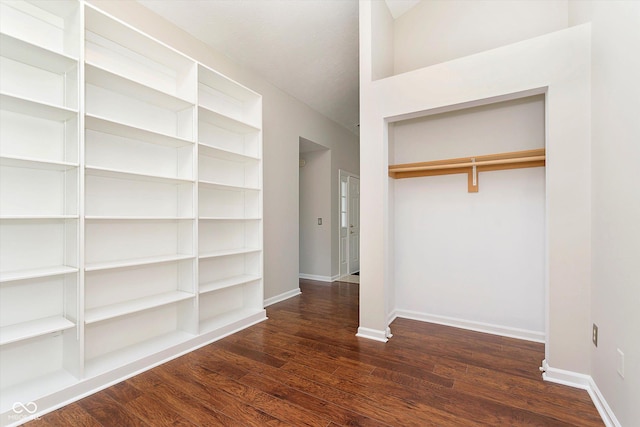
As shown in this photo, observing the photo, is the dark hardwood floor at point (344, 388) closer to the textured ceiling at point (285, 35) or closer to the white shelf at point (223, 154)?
the white shelf at point (223, 154)

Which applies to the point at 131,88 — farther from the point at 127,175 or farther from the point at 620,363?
the point at 620,363

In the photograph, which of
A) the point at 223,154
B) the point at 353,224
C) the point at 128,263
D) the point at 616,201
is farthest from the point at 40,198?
the point at 353,224

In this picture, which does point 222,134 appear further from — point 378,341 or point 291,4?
point 378,341

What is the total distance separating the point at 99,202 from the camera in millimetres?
2240

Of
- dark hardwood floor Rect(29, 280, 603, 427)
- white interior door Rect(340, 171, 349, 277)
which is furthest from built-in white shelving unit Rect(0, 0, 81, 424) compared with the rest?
white interior door Rect(340, 171, 349, 277)

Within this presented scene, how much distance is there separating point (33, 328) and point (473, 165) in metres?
3.48

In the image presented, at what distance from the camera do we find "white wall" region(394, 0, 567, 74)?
2.66 metres

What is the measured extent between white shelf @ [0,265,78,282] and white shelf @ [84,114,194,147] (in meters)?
0.99

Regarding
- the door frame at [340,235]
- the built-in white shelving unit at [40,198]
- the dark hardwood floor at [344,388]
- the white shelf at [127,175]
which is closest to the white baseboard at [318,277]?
the door frame at [340,235]

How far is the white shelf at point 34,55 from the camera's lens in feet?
5.51

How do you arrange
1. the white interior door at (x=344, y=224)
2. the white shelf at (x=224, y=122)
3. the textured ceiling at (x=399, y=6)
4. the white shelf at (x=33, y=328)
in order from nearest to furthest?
the white shelf at (x=33, y=328), the white shelf at (x=224, y=122), the textured ceiling at (x=399, y=6), the white interior door at (x=344, y=224)

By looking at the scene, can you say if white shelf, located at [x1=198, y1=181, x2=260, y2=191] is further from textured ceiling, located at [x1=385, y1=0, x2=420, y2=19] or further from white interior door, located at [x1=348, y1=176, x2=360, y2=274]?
white interior door, located at [x1=348, y1=176, x2=360, y2=274]

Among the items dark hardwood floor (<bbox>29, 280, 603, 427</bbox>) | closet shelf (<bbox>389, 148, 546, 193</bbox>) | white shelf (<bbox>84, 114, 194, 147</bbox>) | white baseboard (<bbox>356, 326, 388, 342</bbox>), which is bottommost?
dark hardwood floor (<bbox>29, 280, 603, 427</bbox>)

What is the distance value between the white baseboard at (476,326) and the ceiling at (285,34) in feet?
10.5
